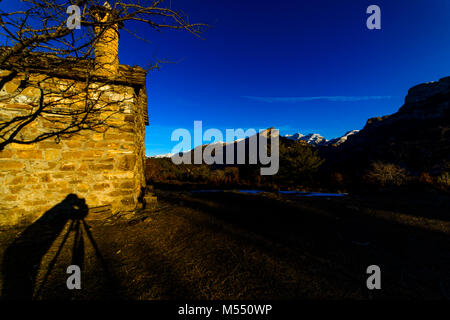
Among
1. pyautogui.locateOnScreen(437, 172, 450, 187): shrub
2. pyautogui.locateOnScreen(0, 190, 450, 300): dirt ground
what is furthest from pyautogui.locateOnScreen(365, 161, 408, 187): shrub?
pyautogui.locateOnScreen(0, 190, 450, 300): dirt ground

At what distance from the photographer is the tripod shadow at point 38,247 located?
169cm

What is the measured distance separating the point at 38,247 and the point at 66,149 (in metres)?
1.85

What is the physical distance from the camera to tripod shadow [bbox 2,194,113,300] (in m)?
1.69

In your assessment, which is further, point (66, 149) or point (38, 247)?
point (66, 149)

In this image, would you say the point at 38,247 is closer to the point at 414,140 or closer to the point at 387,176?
the point at 387,176

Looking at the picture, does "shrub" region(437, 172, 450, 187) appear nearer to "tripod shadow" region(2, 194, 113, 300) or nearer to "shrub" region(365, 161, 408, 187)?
"shrub" region(365, 161, 408, 187)

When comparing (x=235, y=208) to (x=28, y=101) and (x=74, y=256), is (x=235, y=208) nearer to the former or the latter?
(x=74, y=256)

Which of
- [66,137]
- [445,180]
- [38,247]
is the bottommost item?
[38,247]

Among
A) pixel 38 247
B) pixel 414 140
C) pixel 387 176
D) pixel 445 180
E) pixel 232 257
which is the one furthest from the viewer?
pixel 414 140

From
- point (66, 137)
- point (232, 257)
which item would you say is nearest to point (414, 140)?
point (232, 257)

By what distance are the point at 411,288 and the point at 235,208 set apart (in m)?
3.11

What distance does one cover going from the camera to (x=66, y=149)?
3.41 meters

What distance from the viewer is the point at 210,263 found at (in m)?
2.07
